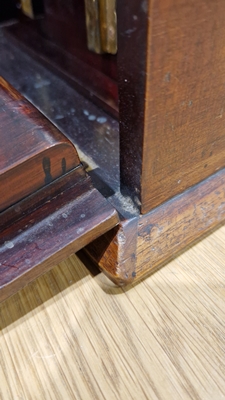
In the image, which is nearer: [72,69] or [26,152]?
[26,152]

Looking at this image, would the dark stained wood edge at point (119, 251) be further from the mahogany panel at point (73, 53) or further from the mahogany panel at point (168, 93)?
the mahogany panel at point (73, 53)

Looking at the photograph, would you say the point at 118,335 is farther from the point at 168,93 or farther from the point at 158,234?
the point at 168,93

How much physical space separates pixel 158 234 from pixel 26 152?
23 cm

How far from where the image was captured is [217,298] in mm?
556

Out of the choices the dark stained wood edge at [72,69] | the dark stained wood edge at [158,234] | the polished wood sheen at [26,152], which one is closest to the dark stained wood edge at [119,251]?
the dark stained wood edge at [158,234]

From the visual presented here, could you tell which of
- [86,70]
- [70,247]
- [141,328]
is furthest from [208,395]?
[86,70]

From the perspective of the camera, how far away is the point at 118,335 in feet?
1.70

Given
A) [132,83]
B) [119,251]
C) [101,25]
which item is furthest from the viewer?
[101,25]

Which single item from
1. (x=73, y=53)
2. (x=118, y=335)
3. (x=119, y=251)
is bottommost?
(x=118, y=335)

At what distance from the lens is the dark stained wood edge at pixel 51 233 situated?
1.35 ft

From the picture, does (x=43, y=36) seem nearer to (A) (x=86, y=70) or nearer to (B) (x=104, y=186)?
(A) (x=86, y=70)

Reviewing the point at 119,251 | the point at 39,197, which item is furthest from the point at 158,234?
the point at 39,197

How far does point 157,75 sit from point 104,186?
21 centimetres

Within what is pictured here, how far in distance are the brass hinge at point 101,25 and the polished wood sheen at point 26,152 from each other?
257 millimetres
